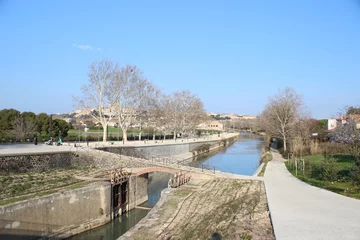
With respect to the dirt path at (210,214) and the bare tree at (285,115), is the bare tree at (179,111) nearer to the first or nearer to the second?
the bare tree at (285,115)

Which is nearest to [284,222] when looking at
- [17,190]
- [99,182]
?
[99,182]

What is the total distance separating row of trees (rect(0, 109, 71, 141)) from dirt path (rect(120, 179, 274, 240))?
26.4m

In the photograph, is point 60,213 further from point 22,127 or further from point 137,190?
point 22,127

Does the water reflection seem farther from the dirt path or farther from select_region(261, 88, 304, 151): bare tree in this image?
select_region(261, 88, 304, 151): bare tree

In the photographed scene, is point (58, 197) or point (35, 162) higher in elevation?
point (35, 162)

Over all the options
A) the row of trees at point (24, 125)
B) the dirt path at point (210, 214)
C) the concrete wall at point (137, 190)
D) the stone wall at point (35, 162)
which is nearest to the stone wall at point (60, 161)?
the stone wall at point (35, 162)

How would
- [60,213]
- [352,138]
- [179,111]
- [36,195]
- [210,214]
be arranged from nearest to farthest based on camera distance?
[210,214] < [36,195] < [60,213] < [352,138] < [179,111]

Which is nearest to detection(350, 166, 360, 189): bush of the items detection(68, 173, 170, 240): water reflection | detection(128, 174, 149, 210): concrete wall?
detection(68, 173, 170, 240): water reflection

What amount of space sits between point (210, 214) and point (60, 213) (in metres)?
7.55

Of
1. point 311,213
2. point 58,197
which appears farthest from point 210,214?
point 58,197

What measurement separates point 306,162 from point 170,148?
22.7 meters

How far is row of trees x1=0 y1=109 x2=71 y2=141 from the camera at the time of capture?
131ft

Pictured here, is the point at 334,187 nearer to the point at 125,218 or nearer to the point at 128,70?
the point at 125,218

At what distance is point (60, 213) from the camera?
51.5ft
